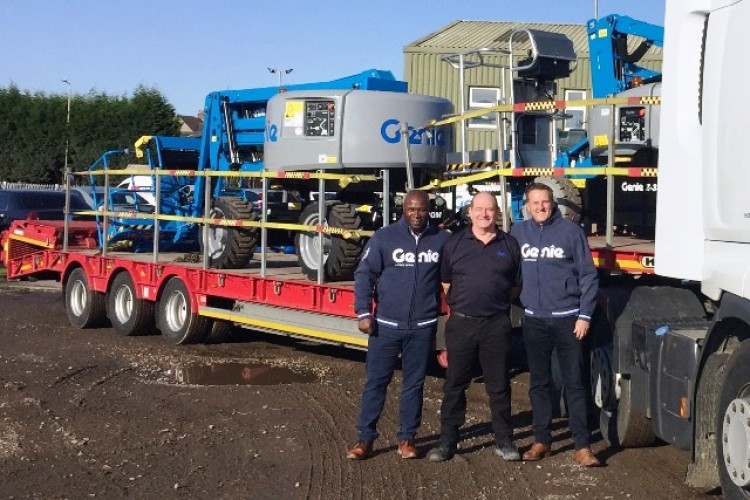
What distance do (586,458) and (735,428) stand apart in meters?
1.78

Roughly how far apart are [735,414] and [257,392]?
217 inches

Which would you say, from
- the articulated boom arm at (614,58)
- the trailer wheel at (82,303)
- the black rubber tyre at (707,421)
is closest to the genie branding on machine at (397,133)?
the articulated boom arm at (614,58)

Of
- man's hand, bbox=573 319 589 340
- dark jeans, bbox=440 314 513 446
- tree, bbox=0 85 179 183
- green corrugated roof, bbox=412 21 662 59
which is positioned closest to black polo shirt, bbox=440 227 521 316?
dark jeans, bbox=440 314 513 446

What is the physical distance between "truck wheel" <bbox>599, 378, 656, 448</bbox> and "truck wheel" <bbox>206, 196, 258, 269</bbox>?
19.2 ft

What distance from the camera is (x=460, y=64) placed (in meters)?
11.0

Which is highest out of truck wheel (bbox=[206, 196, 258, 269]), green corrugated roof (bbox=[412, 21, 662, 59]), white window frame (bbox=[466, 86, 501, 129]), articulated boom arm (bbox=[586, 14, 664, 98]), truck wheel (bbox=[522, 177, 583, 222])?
green corrugated roof (bbox=[412, 21, 662, 59])

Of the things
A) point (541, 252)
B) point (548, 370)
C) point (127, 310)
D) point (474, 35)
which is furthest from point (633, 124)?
point (474, 35)

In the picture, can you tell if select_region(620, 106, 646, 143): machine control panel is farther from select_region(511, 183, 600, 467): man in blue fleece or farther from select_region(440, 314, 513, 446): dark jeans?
select_region(440, 314, 513, 446): dark jeans

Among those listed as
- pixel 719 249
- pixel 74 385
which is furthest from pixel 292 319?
pixel 719 249

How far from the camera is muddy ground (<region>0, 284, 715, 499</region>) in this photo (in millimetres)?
7219

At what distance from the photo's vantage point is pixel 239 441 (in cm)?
852

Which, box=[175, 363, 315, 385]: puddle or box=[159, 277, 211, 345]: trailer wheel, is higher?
box=[159, 277, 211, 345]: trailer wheel

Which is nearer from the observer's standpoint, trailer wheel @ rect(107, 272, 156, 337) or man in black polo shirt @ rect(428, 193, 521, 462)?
man in black polo shirt @ rect(428, 193, 521, 462)

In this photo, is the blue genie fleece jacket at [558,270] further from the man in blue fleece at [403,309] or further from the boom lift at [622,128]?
the boom lift at [622,128]
